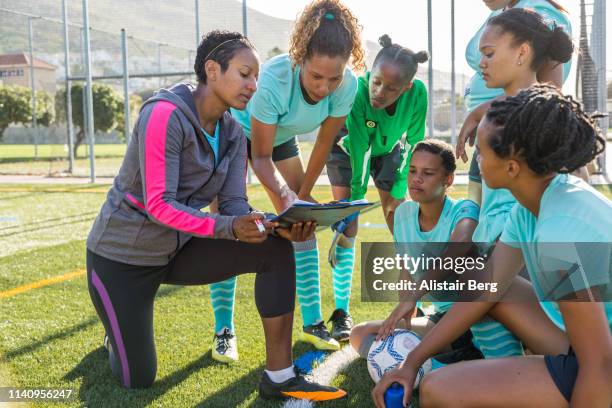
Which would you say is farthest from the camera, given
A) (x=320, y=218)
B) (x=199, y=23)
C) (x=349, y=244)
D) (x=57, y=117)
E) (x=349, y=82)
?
(x=57, y=117)

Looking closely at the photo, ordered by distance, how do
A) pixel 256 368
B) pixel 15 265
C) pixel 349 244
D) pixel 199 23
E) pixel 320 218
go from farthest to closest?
pixel 199 23 → pixel 15 265 → pixel 349 244 → pixel 256 368 → pixel 320 218

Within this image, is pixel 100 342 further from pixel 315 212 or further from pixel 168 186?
pixel 315 212

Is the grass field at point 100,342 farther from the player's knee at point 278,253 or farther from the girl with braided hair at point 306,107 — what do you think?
the player's knee at point 278,253

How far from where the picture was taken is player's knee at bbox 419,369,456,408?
224cm

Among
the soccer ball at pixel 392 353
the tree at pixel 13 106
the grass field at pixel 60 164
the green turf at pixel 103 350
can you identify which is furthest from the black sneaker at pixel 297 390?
the tree at pixel 13 106

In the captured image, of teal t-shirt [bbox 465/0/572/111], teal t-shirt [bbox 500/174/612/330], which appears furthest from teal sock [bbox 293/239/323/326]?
teal t-shirt [bbox 500/174/612/330]

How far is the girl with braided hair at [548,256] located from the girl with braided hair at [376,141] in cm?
139

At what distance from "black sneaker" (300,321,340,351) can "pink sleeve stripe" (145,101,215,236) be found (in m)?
1.18

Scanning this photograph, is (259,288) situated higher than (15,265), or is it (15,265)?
(259,288)

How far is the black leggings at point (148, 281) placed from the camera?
9.50 ft

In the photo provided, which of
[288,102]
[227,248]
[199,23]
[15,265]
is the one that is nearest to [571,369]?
[227,248]

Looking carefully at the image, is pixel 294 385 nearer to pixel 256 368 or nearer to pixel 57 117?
pixel 256 368

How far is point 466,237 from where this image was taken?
311cm

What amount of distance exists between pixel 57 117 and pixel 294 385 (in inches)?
1223
